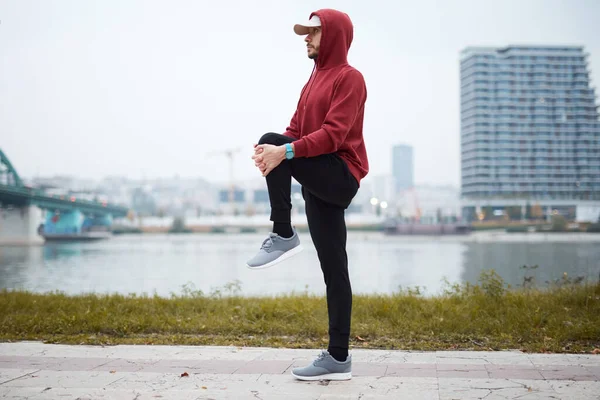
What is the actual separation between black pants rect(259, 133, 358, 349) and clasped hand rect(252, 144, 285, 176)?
0.21 ft

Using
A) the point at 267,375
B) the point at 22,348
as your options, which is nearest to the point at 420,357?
the point at 267,375

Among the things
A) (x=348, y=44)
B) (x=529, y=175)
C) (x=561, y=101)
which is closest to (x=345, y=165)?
(x=348, y=44)

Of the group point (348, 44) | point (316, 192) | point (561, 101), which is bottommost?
point (316, 192)

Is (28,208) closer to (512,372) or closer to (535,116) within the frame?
(512,372)

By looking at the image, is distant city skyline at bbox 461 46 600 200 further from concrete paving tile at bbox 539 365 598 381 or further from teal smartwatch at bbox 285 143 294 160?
teal smartwatch at bbox 285 143 294 160

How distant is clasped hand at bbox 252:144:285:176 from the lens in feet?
9.73

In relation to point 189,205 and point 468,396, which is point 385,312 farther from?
point 189,205

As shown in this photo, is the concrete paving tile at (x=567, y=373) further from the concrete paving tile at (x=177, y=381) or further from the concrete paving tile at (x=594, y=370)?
the concrete paving tile at (x=177, y=381)

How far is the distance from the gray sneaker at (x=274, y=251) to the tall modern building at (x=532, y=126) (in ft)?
449

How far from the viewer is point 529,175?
138125mm

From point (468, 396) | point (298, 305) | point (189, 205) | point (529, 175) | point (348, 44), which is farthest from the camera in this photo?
point (189, 205)

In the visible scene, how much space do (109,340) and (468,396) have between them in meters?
2.66

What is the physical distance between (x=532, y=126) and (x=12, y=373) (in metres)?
152

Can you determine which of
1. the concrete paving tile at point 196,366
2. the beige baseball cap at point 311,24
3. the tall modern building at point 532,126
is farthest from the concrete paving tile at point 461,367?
the tall modern building at point 532,126
